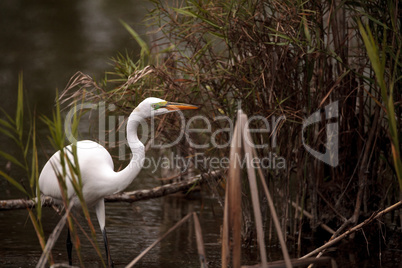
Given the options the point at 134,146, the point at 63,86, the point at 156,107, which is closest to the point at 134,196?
the point at 134,146

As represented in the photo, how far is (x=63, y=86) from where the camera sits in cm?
949

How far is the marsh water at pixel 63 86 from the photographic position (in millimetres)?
4211

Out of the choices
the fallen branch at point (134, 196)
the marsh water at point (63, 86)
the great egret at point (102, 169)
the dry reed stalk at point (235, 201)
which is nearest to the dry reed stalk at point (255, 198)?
the dry reed stalk at point (235, 201)

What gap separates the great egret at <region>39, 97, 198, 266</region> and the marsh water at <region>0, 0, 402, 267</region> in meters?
0.40

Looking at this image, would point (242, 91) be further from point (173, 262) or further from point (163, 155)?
point (163, 155)

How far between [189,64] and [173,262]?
144cm

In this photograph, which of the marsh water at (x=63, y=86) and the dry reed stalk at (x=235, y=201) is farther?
the marsh water at (x=63, y=86)

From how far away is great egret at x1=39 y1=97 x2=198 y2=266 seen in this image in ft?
12.2

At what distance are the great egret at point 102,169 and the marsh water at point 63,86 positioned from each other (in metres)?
0.40

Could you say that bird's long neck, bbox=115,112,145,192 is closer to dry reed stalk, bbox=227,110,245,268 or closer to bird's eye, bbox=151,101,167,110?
bird's eye, bbox=151,101,167,110

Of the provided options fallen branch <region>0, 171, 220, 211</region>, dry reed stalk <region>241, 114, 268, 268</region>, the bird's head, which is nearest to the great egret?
the bird's head

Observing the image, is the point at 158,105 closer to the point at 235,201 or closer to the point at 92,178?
the point at 92,178

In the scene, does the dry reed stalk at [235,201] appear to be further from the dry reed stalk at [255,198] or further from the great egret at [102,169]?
the great egret at [102,169]

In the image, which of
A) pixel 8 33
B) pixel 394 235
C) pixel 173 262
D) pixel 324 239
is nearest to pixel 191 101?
pixel 173 262
